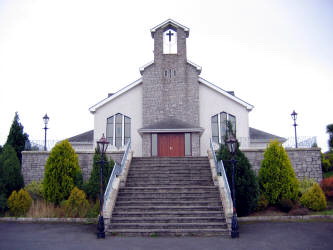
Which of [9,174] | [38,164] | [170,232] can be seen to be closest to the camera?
[170,232]

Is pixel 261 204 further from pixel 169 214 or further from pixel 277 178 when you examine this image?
pixel 169 214

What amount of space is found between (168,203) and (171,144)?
8.14 m

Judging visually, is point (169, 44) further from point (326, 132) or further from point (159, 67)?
point (326, 132)

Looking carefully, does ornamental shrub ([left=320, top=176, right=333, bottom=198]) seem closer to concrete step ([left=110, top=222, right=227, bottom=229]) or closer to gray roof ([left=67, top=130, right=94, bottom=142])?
concrete step ([left=110, top=222, right=227, bottom=229])

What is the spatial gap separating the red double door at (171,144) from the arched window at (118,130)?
2394mm

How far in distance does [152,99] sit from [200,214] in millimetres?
11140

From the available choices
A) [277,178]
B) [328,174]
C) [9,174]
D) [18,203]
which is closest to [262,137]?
[328,174]

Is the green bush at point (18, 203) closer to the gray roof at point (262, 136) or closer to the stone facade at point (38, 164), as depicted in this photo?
the stone facade at point (38, 164)

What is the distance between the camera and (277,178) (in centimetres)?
1520

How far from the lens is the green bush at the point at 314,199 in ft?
47.0

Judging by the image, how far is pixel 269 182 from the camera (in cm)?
1530

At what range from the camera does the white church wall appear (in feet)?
71.3

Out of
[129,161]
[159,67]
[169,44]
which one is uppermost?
[169,44]

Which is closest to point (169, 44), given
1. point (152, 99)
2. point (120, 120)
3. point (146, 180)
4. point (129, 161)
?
point (152, 99)
